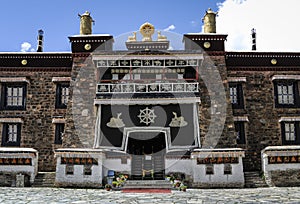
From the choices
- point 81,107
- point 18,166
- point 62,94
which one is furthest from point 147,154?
point 18,166

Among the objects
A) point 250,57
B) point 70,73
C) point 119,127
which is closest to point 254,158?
point 250,57

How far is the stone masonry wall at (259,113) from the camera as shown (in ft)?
74.1

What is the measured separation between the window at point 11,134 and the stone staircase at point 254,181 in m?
13.8

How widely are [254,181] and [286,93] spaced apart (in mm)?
7091

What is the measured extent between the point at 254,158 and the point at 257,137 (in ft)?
4.31

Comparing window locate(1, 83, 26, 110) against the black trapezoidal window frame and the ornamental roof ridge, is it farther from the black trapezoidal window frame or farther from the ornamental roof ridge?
the ornamental roof ridge

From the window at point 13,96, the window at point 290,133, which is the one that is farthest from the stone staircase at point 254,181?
the window at point 13,96

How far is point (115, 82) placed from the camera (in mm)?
21641

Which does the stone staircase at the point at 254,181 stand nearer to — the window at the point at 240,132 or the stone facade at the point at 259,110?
the stone facade at the point at 259,110

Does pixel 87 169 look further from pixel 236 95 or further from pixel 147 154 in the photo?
pixel 236 95

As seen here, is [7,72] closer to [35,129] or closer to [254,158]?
[35,129]

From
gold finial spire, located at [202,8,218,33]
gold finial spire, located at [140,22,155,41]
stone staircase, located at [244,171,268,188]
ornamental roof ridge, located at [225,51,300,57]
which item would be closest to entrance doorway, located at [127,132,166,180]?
stone staircase, located at [244,171,268,188]

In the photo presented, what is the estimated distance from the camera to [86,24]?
78.7 ft

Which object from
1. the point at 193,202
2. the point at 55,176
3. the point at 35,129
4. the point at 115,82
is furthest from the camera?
the point at 35,129
